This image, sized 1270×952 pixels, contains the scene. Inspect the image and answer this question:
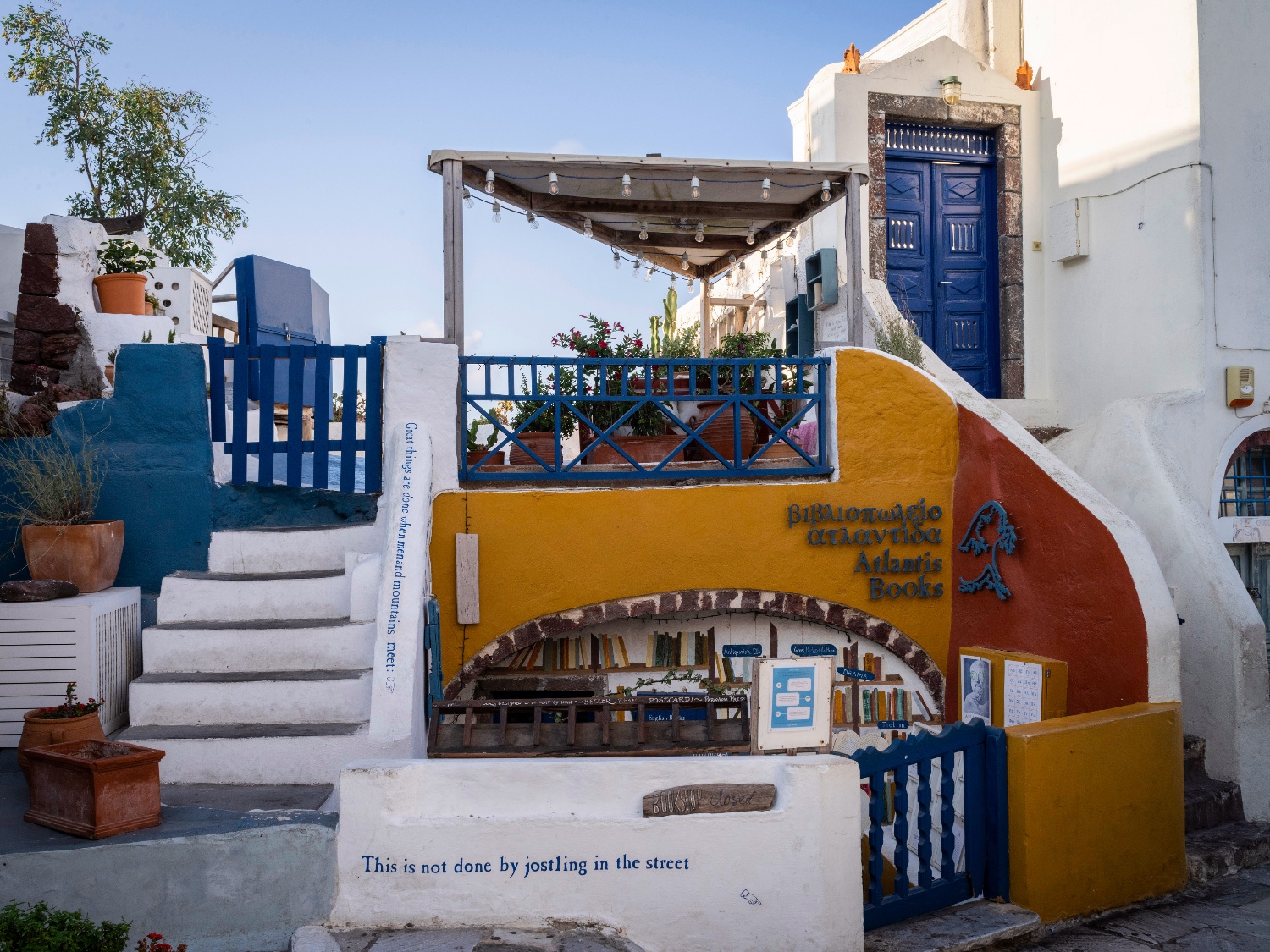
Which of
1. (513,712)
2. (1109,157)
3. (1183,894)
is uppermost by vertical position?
(1109,157)

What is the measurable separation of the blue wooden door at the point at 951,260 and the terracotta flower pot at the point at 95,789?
8202 mm

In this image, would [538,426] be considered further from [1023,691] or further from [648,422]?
[1023,691]

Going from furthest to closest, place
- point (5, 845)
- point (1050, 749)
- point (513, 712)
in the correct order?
point (513, 712)
point (1050, 749)
point (5, 845)

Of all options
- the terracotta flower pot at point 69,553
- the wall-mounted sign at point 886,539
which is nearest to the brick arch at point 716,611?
the wall-mounted sign at point 886,539

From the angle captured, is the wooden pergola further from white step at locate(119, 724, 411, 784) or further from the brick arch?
white step at locate(119, 724, 411, 784)

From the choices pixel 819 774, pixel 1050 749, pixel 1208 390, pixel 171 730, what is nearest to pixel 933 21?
pixel 1208 390

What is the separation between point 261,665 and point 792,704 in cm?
283

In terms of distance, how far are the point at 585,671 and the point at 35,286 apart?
17.0 ft

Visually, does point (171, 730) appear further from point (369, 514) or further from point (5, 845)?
point (369, 514)

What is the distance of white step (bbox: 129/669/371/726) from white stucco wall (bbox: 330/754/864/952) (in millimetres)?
1125

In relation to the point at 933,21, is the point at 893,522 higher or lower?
lower

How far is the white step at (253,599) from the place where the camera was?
5262 millimetres

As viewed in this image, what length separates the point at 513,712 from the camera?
4.90 m

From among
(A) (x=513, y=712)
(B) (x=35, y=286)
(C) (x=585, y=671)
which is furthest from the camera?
(B) (x=35, y=286)
